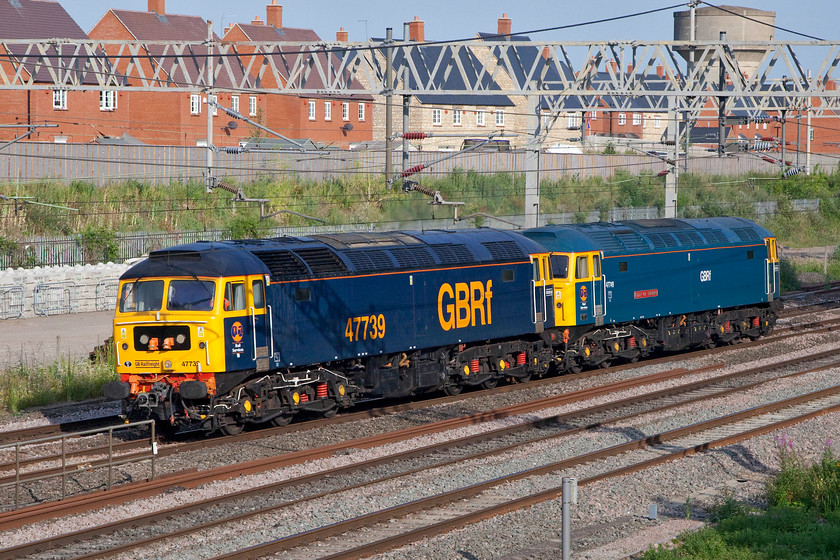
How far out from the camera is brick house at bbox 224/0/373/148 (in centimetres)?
7044

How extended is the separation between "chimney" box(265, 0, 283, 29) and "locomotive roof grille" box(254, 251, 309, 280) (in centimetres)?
6183

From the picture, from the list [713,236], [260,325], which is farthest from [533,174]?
[260,325]

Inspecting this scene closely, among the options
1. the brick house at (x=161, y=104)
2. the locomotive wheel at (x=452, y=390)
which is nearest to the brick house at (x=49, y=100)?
the brick house at (x=161, y=104)

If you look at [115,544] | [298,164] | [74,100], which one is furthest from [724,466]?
[74,100]

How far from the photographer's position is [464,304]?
71.7ft

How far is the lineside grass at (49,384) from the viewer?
68.6ft

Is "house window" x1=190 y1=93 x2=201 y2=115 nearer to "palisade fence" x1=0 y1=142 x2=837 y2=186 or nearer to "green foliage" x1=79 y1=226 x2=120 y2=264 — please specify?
"palisade fence" x1=0 y1=142 x2=837 y2=186

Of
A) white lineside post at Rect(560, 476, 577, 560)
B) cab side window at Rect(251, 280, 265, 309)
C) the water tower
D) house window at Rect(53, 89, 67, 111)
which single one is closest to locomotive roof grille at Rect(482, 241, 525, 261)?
cab side window at Rect(251, 280, 265, 309)

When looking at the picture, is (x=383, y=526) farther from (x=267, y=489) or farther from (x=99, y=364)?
(x=99, y=364)

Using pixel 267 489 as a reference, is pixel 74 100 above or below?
above

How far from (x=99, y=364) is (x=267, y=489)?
35.0 ft

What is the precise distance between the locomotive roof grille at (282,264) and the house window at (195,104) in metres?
47.3

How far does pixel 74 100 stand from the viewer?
6094 centimetres

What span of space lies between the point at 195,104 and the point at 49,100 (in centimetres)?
863
